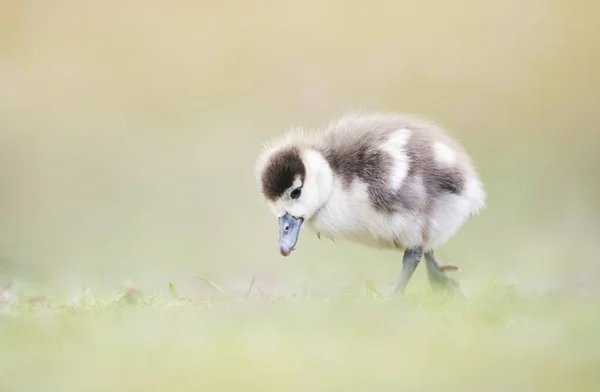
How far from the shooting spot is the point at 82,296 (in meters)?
2.12

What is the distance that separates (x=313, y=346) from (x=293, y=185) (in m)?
0.70

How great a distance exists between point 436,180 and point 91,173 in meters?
2.83

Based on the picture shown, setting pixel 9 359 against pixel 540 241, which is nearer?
pixel 9 359

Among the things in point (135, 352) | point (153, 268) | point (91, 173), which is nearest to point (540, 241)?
point (153, 268)

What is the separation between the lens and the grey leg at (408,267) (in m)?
2.19

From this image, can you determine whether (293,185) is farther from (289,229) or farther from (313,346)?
(313,346)

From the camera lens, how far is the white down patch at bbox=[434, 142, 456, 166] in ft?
7.26

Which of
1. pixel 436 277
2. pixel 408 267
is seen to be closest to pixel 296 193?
pixel 408 267

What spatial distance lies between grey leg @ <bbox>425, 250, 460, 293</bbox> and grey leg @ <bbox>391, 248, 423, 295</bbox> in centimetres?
8

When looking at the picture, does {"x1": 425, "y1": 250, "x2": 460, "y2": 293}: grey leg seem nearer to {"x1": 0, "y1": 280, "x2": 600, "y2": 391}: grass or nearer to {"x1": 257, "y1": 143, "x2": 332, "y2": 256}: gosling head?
{"x1": 0, "y1": 280, "x2": 600, "y2": 391}: grass

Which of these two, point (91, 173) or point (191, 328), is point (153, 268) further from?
point (191, 328)

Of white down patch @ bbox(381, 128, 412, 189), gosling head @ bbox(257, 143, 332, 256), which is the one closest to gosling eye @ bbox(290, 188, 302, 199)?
gosling head @ bbox(257, 143, 332, 256)

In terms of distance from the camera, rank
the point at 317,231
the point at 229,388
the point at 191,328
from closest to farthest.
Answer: the point at 229,388 → the point at 191,328 → the point at 317,231

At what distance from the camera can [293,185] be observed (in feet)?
6.83
